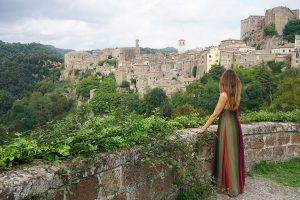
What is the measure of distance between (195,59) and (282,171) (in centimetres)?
6654

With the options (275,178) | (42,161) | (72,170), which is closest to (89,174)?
(72,170)

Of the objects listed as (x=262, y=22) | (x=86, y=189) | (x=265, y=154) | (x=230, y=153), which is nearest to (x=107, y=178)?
(x=86, y=189)

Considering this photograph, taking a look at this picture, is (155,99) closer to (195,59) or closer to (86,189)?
(195,59)

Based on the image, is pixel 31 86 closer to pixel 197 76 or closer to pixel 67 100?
pixel 67 100

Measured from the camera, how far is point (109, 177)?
3.39 meters

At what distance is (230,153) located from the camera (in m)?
4.68

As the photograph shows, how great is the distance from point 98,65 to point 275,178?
280 feet

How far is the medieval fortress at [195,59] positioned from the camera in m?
59.4

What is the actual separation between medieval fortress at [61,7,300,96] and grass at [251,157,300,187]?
50.4m

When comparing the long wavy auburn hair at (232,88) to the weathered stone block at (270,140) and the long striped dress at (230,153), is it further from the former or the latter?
the weathered stone block at (270,140)

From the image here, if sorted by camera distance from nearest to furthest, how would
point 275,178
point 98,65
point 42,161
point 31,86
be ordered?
point 42,161 → point 275,178 → point 31,86 → point 98,65

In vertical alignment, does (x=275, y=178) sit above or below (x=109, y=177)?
below

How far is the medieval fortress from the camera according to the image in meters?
59.4

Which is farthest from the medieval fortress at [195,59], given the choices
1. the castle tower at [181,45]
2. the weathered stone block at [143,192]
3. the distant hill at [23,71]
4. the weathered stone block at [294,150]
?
the weathered stone block at [143,192]
